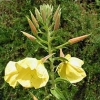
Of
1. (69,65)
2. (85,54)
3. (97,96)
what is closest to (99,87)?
(97,96)

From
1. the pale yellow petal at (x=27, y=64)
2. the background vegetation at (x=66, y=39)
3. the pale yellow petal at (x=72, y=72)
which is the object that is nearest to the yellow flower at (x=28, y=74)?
the pale yellow petal at (x=27, y=64)

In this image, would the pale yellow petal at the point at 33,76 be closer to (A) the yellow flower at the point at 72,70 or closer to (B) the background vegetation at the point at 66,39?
(A) the yellow flower at the point at 72,70

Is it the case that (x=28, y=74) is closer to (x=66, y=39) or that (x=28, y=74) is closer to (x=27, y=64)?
(x=27, y=64)

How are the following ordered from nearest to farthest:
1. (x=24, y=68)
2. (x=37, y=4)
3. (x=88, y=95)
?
(x=24, y=68) < (x=88, y=95) < (x=37, y=4)

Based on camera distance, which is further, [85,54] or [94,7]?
[94,7]

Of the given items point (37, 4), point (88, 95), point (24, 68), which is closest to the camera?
point (24, 68)

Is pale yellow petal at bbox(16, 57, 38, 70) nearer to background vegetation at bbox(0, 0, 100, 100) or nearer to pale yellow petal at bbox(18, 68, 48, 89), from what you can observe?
pale yellow petal at bbox(18, 68, 48, 89)

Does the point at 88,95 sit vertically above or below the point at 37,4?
below

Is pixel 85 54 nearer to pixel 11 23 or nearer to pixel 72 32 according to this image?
pixel 72 32
